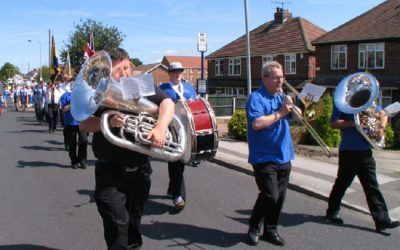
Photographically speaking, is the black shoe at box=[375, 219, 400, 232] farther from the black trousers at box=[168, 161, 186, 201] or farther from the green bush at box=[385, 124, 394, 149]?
the green bush at box=[385, 124, 394, 149]

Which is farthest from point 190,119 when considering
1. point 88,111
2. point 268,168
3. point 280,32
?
point 280,32

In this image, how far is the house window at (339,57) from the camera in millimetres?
32812

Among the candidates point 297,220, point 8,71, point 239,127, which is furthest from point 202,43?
point 8,71

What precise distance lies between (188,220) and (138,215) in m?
1.92

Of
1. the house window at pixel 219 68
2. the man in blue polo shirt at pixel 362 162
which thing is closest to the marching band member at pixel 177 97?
the man in blue polo shirt at pixel 362 162

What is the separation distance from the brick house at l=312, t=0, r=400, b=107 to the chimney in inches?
341

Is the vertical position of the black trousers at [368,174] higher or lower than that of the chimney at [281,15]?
lower

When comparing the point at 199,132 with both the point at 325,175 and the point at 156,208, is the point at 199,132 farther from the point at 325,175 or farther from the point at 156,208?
the point at 325,175

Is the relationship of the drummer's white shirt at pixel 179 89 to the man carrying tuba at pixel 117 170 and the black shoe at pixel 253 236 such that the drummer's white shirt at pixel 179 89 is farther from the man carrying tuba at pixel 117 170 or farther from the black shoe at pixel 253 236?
the man carrying tuba at pixel 117 170

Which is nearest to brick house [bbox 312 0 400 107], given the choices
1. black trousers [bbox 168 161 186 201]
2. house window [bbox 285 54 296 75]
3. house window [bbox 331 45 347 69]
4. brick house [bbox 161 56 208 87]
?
house window [bbox 331 45 347 69]

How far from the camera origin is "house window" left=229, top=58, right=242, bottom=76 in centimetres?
4438

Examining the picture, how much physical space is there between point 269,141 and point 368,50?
2850 centimetres

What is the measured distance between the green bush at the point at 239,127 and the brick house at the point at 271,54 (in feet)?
78.7

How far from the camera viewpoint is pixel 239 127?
545 inches
